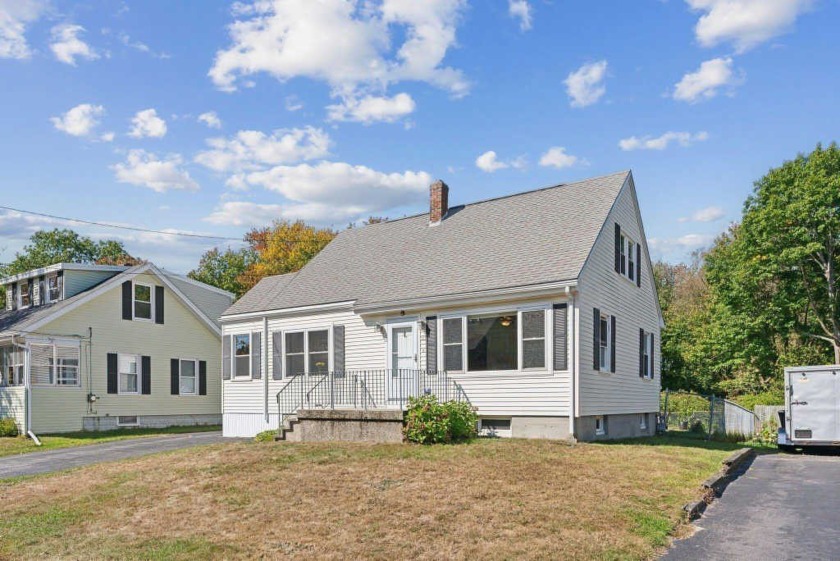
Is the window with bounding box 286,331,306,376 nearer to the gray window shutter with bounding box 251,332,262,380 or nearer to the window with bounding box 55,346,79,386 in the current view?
the gray window shutter with bounding box 251,332,262,380

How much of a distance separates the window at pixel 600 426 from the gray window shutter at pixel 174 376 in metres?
18.9

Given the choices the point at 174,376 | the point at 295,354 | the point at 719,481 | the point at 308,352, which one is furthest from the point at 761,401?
the point at 174,376

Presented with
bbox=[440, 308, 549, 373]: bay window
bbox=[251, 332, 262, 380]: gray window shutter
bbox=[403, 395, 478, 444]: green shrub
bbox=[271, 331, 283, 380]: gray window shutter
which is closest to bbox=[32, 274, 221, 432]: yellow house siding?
bbox=[251, 332, 262, 380]: gray window shutter

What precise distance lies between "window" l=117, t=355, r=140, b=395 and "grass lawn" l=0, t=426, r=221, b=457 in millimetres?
1728

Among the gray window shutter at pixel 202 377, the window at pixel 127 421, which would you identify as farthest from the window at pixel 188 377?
the window at pixel 127 421

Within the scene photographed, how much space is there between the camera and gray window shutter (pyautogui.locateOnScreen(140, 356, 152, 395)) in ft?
94.3

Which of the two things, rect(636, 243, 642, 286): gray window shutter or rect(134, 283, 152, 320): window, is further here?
rect(134, 283, 152, 320): window

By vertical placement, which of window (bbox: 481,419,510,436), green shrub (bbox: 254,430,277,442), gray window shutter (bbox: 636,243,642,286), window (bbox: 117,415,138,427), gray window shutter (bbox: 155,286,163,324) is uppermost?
gray window shutter (bbox: 636,243,642,286)

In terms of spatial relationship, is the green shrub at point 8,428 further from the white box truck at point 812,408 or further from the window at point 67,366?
the white box truck at point 812,408

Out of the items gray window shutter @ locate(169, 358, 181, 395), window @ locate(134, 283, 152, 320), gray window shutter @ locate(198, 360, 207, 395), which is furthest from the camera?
gray window shutter @ locate(198, 360, 207, 395)

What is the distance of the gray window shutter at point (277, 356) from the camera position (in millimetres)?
21141

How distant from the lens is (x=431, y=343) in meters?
17.6

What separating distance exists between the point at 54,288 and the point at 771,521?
27120 mm

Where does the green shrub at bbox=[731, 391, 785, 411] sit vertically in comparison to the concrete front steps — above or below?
below
